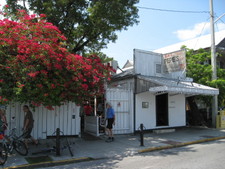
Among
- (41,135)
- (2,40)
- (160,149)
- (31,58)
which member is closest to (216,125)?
(160,149)

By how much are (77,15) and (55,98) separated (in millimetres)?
6808

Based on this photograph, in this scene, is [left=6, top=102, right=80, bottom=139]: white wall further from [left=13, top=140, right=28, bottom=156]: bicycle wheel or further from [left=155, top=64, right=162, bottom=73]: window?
[left=155, top=64, right=162, bottom=73]: window

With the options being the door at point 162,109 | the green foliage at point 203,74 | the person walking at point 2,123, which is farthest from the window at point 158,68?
the person walking at point 2,123

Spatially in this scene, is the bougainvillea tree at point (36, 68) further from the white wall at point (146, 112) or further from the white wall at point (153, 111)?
the white wall at point (153, 111)

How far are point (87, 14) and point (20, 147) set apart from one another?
8984 millimetres

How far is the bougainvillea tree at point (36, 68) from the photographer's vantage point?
319 inches

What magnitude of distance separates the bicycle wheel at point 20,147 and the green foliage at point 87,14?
21.9ft

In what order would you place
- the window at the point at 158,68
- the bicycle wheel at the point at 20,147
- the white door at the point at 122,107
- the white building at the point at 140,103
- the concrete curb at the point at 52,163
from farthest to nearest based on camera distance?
the window at the point at 158,68
the white door at the point at 122,107
the white building at the point at 140,103
the bicycle wheel at the point at 20,147
the concrete curb at the point at 52,163

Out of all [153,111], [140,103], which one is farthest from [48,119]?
[153,111]

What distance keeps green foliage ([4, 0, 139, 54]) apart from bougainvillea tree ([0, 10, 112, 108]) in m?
3.89

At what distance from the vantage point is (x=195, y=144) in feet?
35.1

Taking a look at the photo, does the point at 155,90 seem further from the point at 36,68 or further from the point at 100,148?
the point at 36,68

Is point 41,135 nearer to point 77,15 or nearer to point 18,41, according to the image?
point 18,41

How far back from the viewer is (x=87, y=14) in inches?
550
